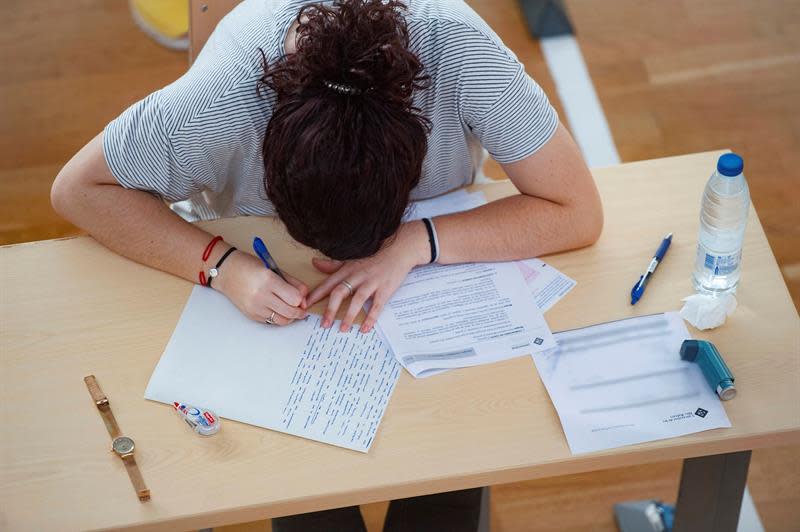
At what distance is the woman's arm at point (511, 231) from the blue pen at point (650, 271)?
0.32 feet

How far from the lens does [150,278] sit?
1.57 metres

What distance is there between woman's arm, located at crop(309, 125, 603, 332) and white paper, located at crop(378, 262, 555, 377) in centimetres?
2

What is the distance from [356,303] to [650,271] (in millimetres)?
442

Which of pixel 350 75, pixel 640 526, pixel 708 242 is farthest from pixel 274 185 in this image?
pixel 640 526

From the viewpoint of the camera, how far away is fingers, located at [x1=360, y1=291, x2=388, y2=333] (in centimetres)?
148

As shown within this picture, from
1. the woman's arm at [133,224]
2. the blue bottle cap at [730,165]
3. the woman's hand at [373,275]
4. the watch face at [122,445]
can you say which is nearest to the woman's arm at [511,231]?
the woman's hand at [373,275]

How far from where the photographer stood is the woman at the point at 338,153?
1.28 meters

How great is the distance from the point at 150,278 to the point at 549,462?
2.23 feet

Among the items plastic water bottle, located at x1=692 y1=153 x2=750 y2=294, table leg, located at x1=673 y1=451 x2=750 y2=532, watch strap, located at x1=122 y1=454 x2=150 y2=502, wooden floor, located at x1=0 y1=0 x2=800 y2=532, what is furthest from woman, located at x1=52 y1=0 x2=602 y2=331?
wooden floor, located at x1=0 y1=0 x2=800 y2=532

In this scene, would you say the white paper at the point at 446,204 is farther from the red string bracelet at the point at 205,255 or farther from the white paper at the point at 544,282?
the red string bracelet at the point at 205,255

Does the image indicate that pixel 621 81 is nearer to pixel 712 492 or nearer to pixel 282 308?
pixel 712 492

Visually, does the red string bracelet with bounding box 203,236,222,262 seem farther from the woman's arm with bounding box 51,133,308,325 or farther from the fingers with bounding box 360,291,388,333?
the fingers with bounding box 360,291,388,333

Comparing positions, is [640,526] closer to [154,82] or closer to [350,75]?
[350,75]

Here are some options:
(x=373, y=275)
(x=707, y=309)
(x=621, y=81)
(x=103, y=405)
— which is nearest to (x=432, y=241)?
(x=373, y=275)
